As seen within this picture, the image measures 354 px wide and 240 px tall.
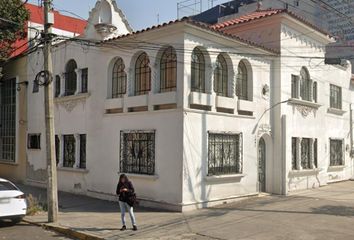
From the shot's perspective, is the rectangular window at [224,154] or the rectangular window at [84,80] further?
the rectangular window at [84,80]

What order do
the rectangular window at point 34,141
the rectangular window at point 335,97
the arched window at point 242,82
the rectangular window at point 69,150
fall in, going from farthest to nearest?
1. the rectangular window at point 335,97
2. the rectangular window at point 34,141
3. the rectangular window at point 69,150
4. the arched window at point 242,82

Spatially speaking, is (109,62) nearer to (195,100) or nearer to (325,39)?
(195,100)

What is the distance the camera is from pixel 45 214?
13.1m

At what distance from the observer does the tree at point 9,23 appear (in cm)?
1911

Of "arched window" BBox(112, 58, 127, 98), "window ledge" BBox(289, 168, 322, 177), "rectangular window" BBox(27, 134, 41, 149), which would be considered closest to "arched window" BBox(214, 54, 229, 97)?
"arched window" BBox(112, 58, 127, 98)

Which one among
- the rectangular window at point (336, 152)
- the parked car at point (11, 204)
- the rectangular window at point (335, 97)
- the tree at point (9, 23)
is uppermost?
the tree at point (9, 23)

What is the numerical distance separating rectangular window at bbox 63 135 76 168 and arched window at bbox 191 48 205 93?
613 cm

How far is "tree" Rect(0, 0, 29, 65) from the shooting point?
19.1 m

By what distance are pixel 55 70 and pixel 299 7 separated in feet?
63.2

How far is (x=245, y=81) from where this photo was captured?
631 inches

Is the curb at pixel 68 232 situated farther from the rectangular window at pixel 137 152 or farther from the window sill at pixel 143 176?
the rectangular window at pixel 137 152

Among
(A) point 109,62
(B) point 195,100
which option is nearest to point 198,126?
(B) point 195,100

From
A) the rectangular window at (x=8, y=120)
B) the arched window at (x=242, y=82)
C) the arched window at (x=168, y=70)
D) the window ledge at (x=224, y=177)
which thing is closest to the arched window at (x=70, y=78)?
the rectangular window at (x=8, y=120)

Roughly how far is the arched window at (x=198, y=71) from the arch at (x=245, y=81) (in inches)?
75.8
